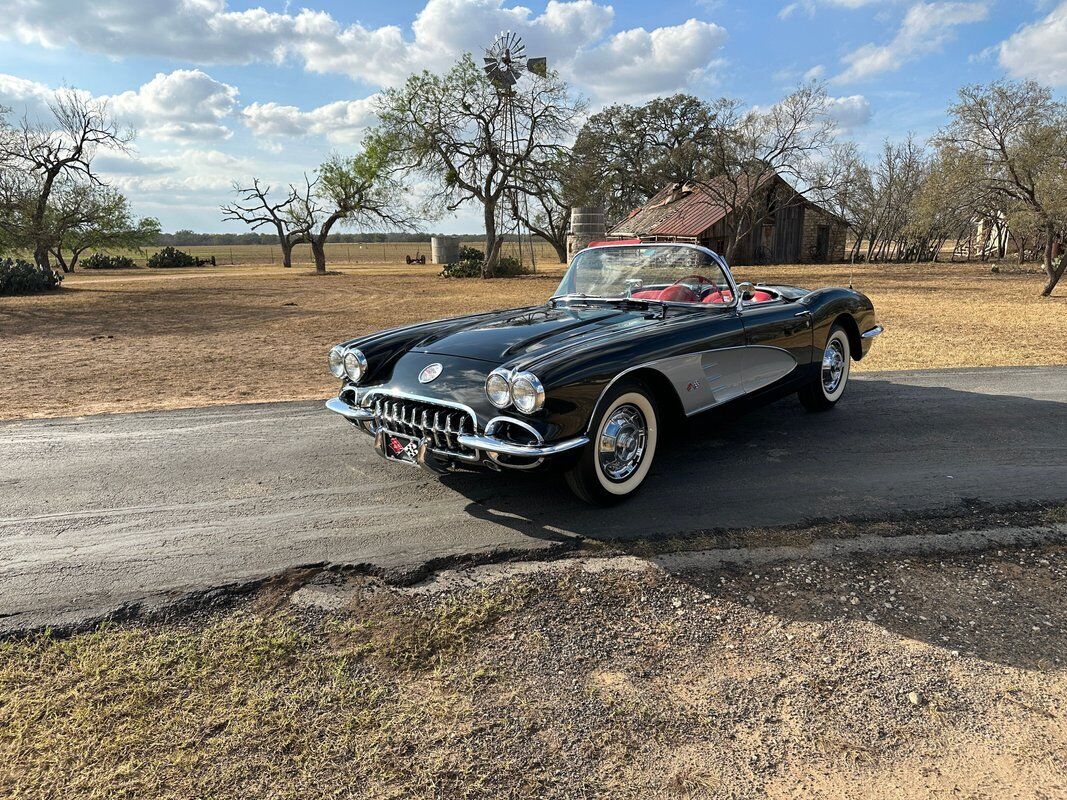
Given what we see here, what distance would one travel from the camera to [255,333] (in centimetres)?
1413

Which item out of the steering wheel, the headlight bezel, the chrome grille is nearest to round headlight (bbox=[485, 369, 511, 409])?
the chrome grille

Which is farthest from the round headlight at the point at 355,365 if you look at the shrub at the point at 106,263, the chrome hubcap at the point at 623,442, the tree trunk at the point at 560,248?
the shrub at the point at 106,263

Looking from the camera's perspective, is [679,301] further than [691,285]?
No

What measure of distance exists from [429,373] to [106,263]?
62.3 m

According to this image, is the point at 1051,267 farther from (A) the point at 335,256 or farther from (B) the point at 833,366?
(A) the point at 335,256

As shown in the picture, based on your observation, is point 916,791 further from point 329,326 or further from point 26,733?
point 329,326

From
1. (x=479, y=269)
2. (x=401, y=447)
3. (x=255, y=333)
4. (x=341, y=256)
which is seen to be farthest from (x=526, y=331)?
(x=341, y=256)

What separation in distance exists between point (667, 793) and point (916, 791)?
2.47 feet

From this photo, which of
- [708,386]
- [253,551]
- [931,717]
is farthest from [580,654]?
[708,386]

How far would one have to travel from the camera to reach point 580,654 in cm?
266

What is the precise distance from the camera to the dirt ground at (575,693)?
→ 2.07 meters

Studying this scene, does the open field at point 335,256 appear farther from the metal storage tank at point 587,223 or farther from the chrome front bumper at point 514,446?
the chrome front bumper at point 514,446

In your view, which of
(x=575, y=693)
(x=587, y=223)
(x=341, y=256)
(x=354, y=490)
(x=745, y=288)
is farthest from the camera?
(x=341, y=256)

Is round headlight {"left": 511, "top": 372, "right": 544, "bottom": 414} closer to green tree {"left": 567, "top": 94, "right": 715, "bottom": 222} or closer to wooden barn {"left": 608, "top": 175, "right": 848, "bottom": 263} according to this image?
wooden barn {"left": 608, "top": 175, "right": 848, "bottom": 263}
